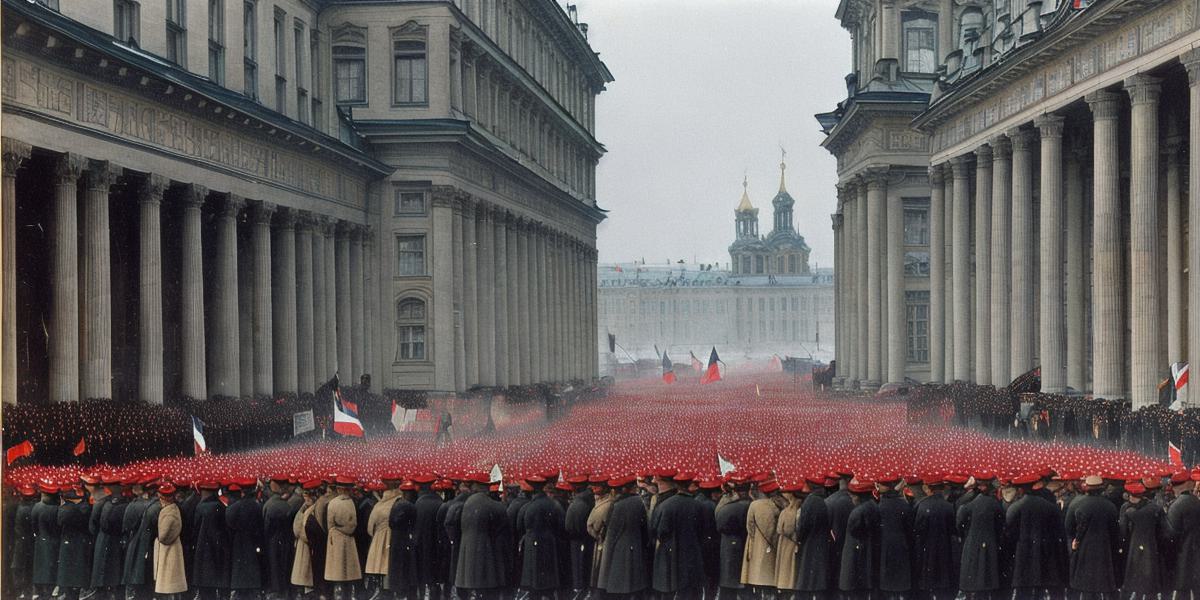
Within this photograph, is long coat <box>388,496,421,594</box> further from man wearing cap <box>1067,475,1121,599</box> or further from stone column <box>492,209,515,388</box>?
stone column <box>492,209,515,388</box>

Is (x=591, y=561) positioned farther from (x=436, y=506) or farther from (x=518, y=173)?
(x=518, y=173)

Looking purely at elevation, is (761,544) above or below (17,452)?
below

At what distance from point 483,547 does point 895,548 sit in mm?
4920

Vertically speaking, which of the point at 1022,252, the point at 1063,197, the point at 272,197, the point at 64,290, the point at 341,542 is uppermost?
the point at 272,197

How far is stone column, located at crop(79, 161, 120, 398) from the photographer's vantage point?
117ft

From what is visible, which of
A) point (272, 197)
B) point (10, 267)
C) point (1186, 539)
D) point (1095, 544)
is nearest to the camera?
point (1186, 539)

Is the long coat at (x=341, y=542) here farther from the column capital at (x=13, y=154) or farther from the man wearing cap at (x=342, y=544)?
the column capital at (x=13, y=154)

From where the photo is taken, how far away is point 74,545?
19.4m

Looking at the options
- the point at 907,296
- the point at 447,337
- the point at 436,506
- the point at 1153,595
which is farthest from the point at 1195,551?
the point at 907,296

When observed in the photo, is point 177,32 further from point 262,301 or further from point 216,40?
point 262,301

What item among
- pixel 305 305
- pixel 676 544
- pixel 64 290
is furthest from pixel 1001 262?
pixel 676 544

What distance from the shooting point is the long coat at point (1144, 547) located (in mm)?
17938

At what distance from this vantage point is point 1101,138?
Result: 133 ft

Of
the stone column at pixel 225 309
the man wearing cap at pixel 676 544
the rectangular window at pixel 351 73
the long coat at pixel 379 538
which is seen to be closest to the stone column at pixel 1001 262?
the rectangular window at pixel 351 73
